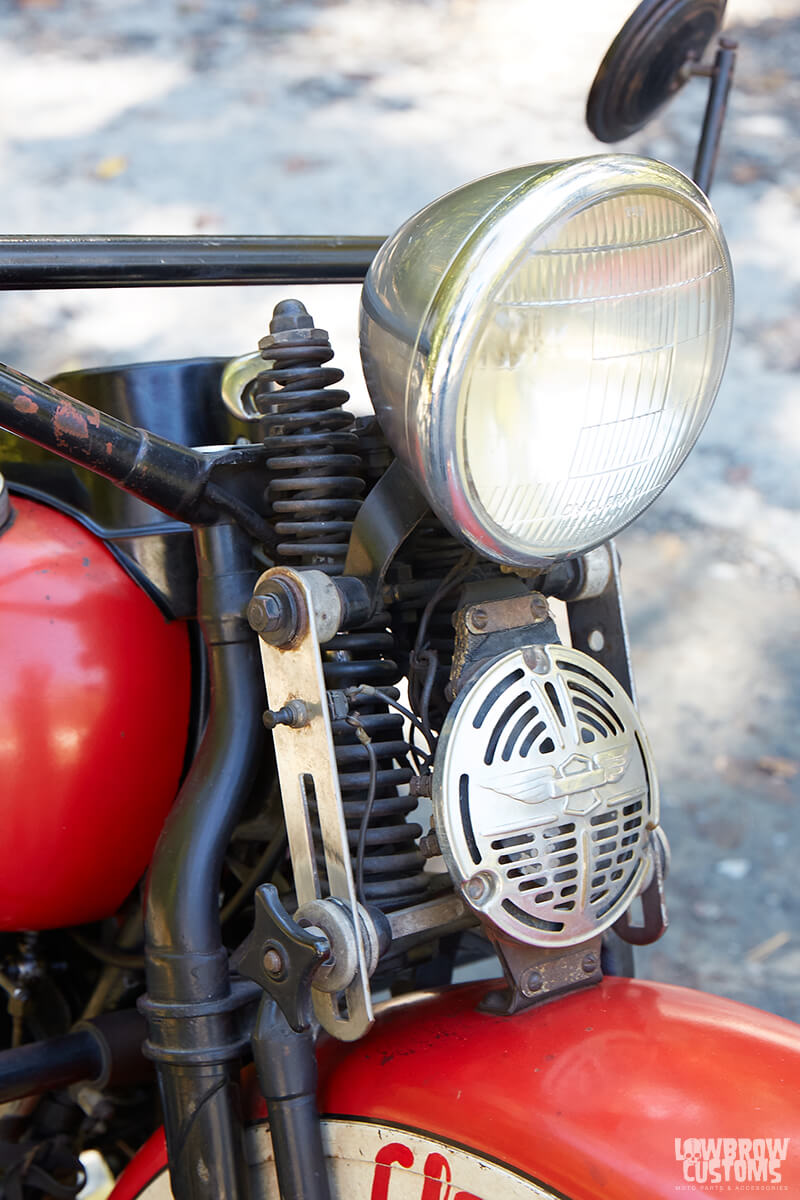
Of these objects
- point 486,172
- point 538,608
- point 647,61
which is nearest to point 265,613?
point 538,608

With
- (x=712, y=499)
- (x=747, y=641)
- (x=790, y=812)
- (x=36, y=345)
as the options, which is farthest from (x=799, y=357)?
(x=36, y=345)

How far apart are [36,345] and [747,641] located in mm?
2086

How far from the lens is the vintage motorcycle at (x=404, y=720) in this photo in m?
0.71

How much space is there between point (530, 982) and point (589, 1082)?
0.31 feet

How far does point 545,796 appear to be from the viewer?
78cm

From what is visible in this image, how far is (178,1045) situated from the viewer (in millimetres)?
796

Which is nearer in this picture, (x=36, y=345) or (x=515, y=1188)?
(x=515, y=1188)

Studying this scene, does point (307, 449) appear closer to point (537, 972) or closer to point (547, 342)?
point (547, 342)

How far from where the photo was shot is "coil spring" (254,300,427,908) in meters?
0.82

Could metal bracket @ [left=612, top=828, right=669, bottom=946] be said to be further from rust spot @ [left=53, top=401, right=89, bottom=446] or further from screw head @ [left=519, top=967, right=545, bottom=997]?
rust spot @ [left=53, top=401, right=89, bottom=446]

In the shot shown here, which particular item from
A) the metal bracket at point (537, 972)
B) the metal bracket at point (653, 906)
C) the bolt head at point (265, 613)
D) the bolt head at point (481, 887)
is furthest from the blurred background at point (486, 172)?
the bolt head at point (265, 613)

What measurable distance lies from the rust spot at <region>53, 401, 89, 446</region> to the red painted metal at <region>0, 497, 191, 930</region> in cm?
18

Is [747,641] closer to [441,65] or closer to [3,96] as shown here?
[441,65]

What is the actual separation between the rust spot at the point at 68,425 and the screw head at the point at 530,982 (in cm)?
44
